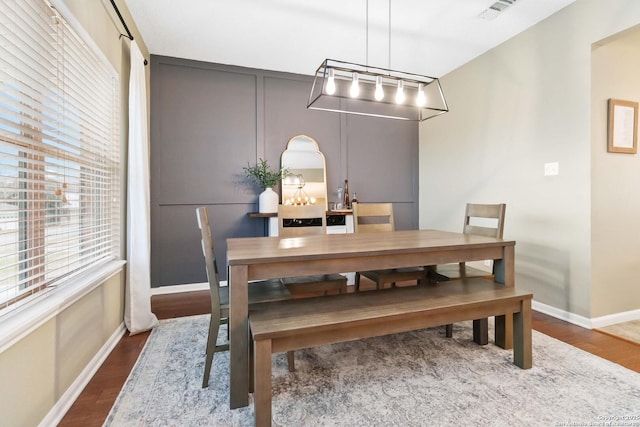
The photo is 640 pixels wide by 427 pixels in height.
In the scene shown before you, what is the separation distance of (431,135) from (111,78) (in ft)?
12.2

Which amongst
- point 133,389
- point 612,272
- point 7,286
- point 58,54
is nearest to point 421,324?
point 133,389

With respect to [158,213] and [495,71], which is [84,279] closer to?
[158,213]

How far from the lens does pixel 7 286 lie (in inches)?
47.4

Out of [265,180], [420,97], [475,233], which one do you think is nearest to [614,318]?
[475,233]

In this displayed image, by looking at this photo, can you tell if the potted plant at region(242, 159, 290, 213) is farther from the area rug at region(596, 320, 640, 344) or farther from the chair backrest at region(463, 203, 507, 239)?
the area rug at region(596, 320, 640, 344)

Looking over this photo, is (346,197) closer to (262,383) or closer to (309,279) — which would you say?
(309,279)

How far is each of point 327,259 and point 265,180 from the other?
2.23 metres

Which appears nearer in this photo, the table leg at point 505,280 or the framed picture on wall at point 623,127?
the table leg at point 505,280

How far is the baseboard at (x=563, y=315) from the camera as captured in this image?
251cm

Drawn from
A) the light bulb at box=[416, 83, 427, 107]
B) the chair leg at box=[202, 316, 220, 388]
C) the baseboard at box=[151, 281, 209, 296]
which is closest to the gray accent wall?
the baseboard at box=[151, 281, 209, 296]

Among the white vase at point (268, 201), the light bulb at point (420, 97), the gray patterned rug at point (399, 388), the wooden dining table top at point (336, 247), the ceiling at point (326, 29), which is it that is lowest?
the gray patterned rug at point (399, 388)

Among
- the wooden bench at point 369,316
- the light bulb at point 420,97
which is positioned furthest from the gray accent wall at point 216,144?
the wooden bench at point 369,316

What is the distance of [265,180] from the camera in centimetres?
367

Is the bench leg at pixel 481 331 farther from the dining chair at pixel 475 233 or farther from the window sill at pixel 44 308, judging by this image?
the window sill at pixel 44 308
